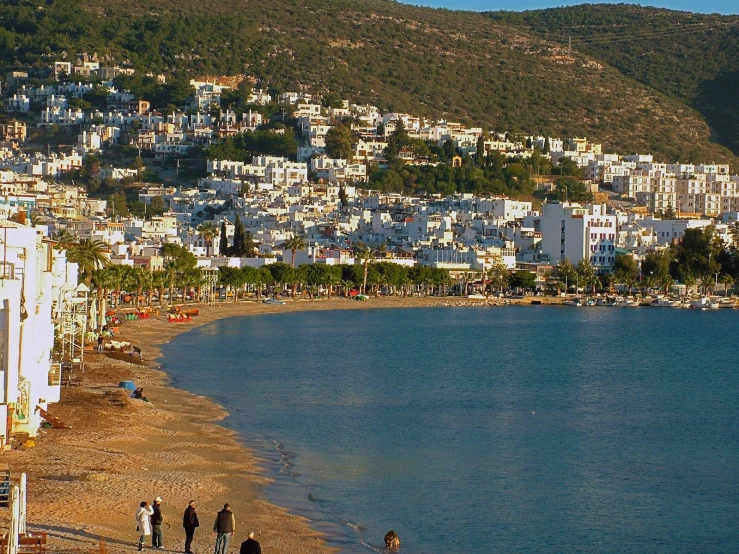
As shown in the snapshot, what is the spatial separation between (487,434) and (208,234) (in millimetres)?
77522

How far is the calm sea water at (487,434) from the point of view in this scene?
2667 centimetres

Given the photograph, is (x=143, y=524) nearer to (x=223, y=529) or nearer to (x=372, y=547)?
(x=223, y=529)

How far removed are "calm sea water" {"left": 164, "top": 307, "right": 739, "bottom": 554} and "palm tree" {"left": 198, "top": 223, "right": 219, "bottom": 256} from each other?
37.9 m

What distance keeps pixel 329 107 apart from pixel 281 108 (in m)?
6.58

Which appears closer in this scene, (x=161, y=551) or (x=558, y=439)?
(x=161, y=551)

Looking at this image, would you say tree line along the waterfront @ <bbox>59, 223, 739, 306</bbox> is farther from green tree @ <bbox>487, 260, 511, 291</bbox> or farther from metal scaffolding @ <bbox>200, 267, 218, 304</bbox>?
metal scaffolding @ <bbox>200, 267, 218, 304</bbox>

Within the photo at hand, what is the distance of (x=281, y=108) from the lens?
171750 millimetres

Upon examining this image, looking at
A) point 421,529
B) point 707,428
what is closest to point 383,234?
point 707,428

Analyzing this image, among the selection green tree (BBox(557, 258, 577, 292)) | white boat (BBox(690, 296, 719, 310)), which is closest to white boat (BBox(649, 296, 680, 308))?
white boat (BBox(690, 296, 719, 310))

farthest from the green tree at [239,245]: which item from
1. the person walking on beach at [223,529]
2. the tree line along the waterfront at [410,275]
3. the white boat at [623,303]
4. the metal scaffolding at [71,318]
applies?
the person walking on beach at [223,529]

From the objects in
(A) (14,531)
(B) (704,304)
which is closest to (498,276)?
(B) (704,304)

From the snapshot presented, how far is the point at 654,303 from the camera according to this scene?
11625 centimetres

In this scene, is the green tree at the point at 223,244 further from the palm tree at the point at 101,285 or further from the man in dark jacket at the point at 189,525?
the man in dark jacket at the point at 189,525

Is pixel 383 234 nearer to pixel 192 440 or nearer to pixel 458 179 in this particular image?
pixel 458 179
